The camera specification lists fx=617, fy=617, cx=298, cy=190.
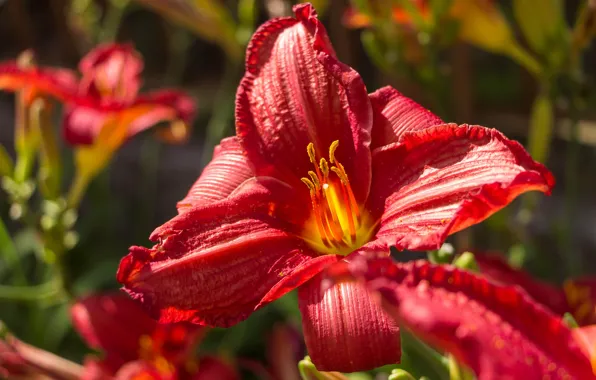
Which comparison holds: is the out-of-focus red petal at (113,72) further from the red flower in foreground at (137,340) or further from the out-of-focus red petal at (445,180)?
the out-of-focus red petal at (445,180)

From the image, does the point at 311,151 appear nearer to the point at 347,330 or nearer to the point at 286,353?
the point at 347,330

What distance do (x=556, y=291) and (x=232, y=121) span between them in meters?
0.64

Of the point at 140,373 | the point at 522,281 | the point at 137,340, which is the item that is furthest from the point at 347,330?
the point at 137,340

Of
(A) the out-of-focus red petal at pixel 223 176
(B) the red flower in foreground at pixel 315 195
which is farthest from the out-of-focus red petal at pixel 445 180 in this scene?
(A) the out-of-focus red petal at pixel 223 176

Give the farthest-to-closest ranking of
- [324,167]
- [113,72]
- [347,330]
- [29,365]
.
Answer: [113,72] → [29,365] → [324,167] → [347,330]

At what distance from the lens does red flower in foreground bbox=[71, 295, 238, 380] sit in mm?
863

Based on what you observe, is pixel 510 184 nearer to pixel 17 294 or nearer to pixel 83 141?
pixel 83 141

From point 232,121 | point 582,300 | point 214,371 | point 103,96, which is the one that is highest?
point 103,96

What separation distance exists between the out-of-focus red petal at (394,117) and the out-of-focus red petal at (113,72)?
23.0 inches

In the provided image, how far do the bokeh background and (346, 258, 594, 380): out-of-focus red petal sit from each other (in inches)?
17.1

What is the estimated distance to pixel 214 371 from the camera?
2.82 feet

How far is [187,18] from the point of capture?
927 millimetres

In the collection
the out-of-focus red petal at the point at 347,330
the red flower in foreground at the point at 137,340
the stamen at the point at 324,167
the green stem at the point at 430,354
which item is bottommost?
the red flower in foreground at the point at 137,340

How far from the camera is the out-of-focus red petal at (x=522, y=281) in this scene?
627mm
